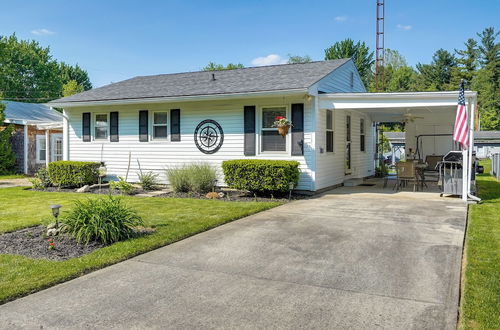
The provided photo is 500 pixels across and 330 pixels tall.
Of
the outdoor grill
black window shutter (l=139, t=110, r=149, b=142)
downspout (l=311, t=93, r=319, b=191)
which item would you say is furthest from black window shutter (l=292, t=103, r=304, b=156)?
black window shutter (l=139, t=110, r=149, b=142)

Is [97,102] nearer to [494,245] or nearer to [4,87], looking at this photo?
[494,245]

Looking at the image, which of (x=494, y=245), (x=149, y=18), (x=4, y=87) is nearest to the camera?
(x=494, y=245)

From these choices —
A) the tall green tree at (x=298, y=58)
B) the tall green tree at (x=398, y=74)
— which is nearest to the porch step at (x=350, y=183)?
the tall green tree at (x=398, y=74)

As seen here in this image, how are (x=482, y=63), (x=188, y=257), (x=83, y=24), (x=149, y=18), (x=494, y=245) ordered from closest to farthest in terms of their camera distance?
(x=188, y=257) < (x=494, y=245) < (x=149, y=18) < (x=83, y=24) < (x=482, y=63)

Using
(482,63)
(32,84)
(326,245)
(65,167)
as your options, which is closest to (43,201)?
(65,167)

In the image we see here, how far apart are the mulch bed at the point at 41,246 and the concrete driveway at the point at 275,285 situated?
841mm

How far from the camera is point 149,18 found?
1783 centimetres

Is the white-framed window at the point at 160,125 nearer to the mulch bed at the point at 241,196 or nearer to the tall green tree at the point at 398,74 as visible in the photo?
the mulch bed at the point at 241,196

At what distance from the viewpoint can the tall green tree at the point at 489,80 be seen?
4544cm

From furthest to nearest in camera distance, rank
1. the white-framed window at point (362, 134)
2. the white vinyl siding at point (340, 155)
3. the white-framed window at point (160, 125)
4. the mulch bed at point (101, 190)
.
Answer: the white-framed window at point (362, 134) → the white-framed window at point (160, 125) → the mulch bed at point (101, 190) → the white vinyl siding at point (340, 155)

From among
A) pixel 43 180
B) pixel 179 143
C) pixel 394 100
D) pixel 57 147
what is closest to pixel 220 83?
pixel 179 143

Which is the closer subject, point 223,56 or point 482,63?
point 223,56

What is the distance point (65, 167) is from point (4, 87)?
1263 inches

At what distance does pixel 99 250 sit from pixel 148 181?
273 inches
